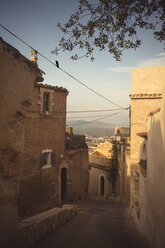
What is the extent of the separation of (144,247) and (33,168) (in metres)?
9.45

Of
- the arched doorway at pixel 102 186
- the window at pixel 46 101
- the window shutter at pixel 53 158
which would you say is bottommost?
the arched doorway at pixel 102 186

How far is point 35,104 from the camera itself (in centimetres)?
1373

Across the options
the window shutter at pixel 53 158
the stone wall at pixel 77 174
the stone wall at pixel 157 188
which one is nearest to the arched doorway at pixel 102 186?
the stone wall at pixel 77 174

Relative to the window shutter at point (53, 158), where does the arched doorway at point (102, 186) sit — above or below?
below

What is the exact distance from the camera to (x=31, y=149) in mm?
13227

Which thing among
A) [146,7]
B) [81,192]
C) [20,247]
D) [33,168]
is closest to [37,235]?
[20,247]

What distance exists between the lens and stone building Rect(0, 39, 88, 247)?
164 inches

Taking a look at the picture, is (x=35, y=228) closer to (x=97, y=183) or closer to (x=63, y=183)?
(x=63, y=183)

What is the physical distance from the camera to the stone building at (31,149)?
416cm

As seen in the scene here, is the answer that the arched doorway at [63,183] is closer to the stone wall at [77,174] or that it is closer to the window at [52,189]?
the stone wall at [77,174]

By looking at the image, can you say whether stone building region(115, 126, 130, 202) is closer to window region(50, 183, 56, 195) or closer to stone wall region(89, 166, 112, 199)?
stone wall region(89, 166, 112, 199)

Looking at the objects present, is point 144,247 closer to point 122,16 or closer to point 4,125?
point 4,125

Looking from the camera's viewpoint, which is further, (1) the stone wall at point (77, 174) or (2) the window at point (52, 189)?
(1) the stone wall at point (77, 174)

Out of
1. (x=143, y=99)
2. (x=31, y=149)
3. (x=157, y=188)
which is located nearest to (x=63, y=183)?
(x=31, y=149)
